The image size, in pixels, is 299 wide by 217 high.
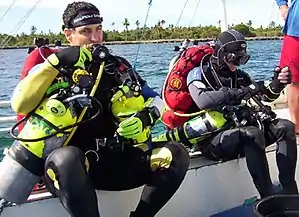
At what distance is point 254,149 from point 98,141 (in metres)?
0.85

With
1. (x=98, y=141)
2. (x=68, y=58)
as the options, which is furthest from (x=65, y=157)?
(x=68, y=58)

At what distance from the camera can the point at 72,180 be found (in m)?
1.99

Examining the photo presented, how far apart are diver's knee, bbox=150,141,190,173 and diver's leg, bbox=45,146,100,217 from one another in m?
0.32

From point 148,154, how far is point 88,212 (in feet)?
1.26

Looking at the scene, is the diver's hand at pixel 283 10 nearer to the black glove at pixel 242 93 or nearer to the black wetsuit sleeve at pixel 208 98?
the black glove at pixel 242 93

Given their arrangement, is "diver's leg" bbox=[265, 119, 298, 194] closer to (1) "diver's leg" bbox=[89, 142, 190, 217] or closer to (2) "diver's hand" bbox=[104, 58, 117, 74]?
(1) "diver's leg" bbox=[89, 142, 190, 217]

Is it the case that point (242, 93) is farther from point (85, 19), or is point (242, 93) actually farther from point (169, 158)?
point (85, 19)

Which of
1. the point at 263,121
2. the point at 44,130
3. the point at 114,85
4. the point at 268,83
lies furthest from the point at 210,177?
the point at 44,130

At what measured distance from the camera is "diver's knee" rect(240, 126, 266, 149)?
2660mm

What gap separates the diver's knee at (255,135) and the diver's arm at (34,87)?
107 cm

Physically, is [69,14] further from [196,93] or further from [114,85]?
[196,93]

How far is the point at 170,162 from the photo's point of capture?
2193 millimetres

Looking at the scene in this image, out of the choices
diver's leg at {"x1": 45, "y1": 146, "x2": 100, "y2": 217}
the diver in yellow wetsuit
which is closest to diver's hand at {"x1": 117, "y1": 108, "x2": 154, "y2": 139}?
the diver in yellow wetsuit

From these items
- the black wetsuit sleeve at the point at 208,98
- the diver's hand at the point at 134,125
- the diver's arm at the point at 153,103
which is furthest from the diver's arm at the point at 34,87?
the black wetsuit sleeve at the point at 208,98
